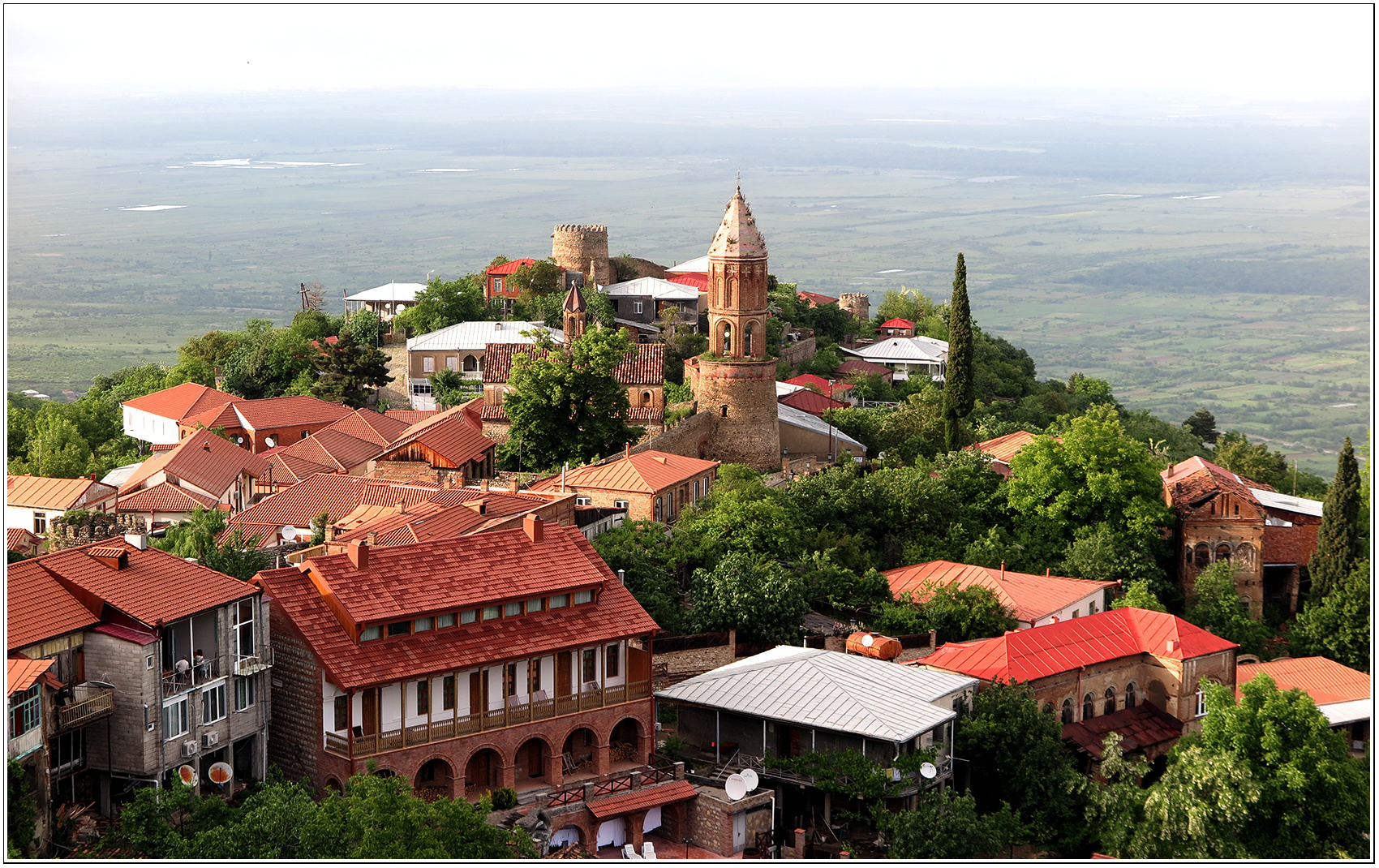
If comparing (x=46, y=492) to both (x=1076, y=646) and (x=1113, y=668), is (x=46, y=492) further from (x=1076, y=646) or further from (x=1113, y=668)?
(x=1113, y=668)

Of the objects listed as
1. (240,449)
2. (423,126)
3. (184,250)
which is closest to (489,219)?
(423,126)

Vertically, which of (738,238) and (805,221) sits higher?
(738,238)

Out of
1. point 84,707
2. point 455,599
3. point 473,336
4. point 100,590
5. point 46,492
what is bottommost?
point 46,492

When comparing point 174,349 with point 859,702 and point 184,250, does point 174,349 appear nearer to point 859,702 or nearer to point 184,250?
point 184,250

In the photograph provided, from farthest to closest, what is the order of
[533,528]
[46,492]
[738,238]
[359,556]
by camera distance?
[738,238]
[46,492]
[533,528]
[359,556]

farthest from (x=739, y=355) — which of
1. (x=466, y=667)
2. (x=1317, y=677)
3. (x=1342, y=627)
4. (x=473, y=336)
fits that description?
(x=466, y=667)

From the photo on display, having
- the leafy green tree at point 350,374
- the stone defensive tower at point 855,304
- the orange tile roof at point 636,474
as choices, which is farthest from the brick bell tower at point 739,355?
the stone defensive tower at point 855,304

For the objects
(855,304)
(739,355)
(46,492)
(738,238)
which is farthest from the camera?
(855,304)

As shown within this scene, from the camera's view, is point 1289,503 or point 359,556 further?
point 1289,503

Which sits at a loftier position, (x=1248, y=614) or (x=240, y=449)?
(x=240, y=449)
